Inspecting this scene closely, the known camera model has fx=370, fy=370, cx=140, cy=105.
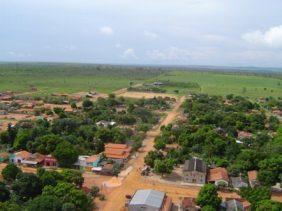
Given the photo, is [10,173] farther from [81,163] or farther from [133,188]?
[133,188]

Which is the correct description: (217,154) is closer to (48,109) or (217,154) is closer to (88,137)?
(88,137)

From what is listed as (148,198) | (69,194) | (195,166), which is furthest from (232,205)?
(69,194)

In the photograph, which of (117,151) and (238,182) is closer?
(238,182)

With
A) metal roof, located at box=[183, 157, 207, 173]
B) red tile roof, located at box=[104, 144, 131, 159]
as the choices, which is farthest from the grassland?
metal roof, located at box=[183, 157, 207, 173]

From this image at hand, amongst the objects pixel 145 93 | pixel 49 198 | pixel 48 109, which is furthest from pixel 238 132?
pixel 145 93

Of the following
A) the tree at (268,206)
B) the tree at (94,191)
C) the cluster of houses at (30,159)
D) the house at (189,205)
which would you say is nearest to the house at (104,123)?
the cluster of houses at (30,159)

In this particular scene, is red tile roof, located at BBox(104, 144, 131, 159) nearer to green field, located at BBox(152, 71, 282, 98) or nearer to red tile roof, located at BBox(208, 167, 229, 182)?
red tile roof, located at BBox(208, 167, 229, 182)

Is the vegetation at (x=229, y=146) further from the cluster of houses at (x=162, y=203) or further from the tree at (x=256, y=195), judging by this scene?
the cluster of houses at (x=162, y=203)
